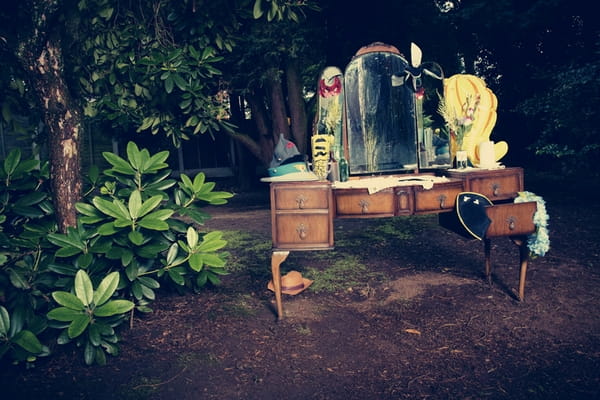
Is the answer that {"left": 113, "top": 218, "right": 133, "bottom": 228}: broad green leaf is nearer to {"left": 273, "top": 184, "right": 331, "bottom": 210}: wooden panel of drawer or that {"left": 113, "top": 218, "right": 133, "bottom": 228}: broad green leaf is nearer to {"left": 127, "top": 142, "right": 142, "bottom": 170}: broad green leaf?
{"left": 127, "top": 142, "right": 142, "bottom": 170}: broad green leaf

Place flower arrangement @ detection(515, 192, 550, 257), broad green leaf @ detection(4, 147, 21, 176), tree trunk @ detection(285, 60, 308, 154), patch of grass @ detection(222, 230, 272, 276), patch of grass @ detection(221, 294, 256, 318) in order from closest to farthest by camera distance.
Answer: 1. broad green leaf @ detection(4, 147, 21, 176)
2. flower arrangement @ detection(515, 192, 550, 257)
3. patch of grass @ detection(221, 294, 256, 318)
4. patch of grass @ detection(222, 230, 272, 276)
5. tree trunk @ detection(285, 60, 308, 154)

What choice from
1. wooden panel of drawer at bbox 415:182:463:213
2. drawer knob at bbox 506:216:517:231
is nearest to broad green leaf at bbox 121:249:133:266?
wooden panel of drawer at bbox 415:182:463:213

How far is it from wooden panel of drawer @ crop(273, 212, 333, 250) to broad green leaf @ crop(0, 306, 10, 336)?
67.6 inches

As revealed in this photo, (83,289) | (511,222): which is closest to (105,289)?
(83,289)

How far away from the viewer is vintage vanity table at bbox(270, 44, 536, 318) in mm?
3445

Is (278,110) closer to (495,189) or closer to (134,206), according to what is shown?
(495,189)

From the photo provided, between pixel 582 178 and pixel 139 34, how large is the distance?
10588 mm

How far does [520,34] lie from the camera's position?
780 cm

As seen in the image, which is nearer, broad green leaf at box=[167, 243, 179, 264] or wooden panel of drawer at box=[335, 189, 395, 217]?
broad green leaf at box=[167, 243, 179, 264]

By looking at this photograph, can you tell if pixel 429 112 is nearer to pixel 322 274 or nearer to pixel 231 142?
pixel 322 274

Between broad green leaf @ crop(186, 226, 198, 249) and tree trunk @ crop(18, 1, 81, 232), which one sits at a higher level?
tree trunk @ crop(18, 1, 81, 232)

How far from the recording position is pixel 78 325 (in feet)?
8.58

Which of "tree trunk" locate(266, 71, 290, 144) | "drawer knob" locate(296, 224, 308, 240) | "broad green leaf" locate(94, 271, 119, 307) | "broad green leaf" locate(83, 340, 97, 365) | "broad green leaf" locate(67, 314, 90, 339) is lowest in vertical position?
"broad green leaf" locate(83, 340, 97, 365)

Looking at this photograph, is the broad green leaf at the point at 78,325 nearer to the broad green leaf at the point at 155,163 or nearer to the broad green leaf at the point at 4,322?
the broad green leaf at the point at 4,322
